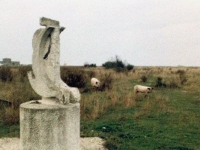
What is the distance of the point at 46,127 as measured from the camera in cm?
431

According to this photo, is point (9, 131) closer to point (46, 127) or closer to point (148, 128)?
point (148, 128)

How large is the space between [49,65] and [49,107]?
687 millimetres

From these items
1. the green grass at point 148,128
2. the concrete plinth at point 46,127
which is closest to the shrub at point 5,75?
the green grass at point 148,128

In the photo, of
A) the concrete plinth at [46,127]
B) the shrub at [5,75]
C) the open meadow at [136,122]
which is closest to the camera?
the concrete plinth at [46,127]

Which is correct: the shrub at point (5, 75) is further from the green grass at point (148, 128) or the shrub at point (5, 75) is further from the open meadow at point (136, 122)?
the green grass at point (148, 128)

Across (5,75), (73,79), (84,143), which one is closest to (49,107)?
(84,143)

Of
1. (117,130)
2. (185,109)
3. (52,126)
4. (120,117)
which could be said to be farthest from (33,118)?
(185,109)

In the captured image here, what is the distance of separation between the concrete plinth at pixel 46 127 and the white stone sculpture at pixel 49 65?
252 millimetres

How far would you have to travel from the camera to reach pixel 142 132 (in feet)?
27.3

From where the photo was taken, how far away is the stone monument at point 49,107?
4320mm

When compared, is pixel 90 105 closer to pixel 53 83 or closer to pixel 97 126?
pixel 97 126

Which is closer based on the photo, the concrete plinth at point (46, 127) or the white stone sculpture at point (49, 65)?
the concrete plinth at point (46, 127)

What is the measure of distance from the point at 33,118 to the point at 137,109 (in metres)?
7.73

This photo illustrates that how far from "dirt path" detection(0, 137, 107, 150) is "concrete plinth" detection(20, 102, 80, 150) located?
2.54 meters
